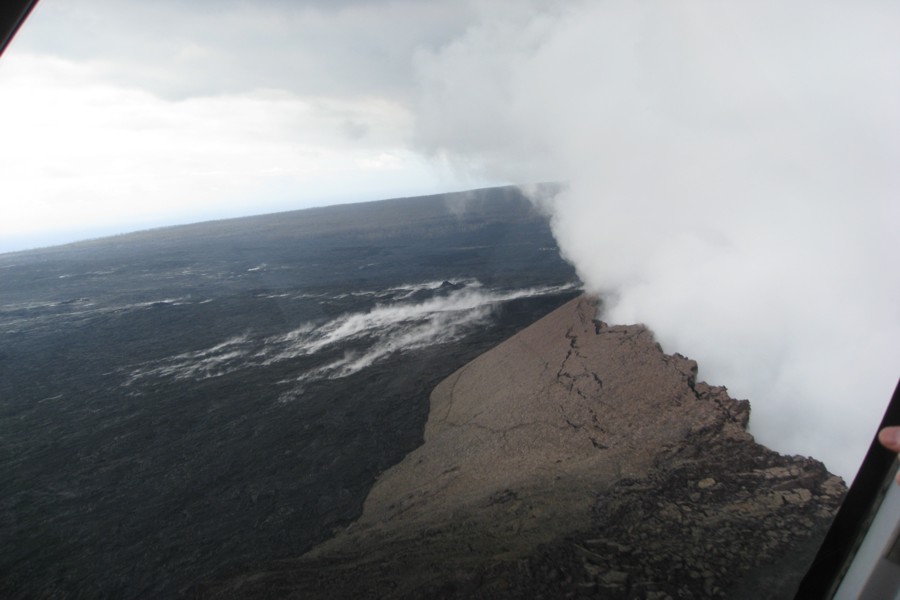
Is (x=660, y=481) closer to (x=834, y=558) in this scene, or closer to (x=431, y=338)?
(x=834, y=558)

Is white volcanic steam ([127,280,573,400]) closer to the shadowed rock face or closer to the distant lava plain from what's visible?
the distant lava plain

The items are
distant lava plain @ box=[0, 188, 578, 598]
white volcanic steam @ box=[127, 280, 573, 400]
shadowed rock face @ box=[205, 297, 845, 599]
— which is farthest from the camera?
white volcanic steam @ box=[127, 280, 573, 400]

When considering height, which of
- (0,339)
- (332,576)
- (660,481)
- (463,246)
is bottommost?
(0,339)

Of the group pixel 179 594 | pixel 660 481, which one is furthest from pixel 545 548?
pixel 179 594

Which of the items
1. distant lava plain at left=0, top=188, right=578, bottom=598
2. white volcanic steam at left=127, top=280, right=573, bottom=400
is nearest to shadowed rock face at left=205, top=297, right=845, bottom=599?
distant lava plain at left=0, top=188, right=578, bottom=598

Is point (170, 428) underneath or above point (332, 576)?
underneath

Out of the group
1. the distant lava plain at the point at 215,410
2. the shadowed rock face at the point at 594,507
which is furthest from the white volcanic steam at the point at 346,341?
the shadowed rock face at the point at 594,507

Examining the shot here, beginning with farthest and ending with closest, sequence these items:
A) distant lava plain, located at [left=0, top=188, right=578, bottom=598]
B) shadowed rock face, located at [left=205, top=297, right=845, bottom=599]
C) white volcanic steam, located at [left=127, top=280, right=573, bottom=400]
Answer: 1. white volcanic steam, located at [left=127, top=280, right=573, bottom=400]
2. distant lava plain, located at [left=0, top=188, right=578, bottom=598]
3. shadowed rock face, located at [left=205, top=297, right=845, bottom=599]
